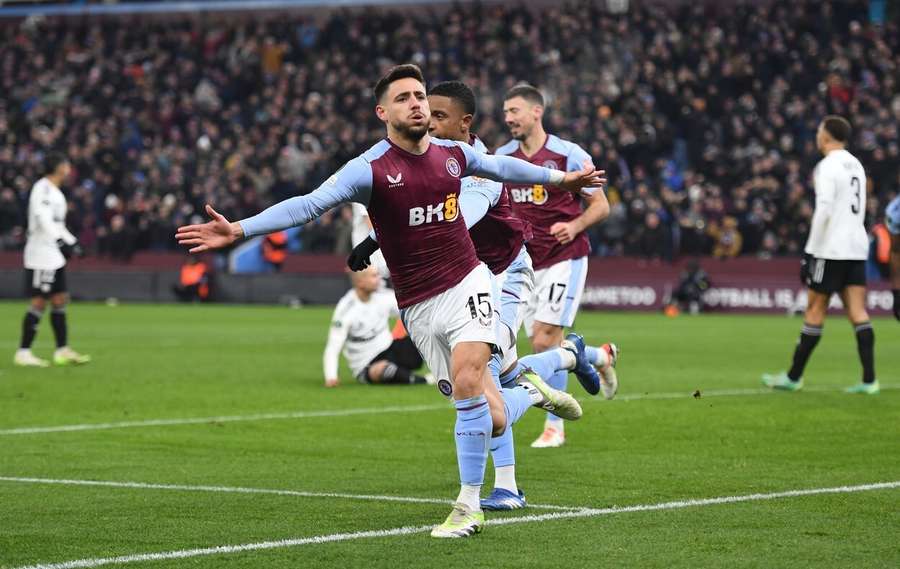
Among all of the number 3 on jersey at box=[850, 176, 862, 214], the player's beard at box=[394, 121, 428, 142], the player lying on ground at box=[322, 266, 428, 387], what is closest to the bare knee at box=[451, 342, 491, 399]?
the player's beard at box=[394, 121, 428, 142]

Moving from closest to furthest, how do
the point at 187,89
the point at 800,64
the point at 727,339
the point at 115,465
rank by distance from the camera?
the point at 115,465
the point at 727,339
the point at 800,64
the point at 187,89

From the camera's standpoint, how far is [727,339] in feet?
76.2

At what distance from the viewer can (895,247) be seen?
572 inches

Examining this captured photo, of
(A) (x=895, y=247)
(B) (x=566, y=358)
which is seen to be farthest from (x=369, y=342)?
(B) (x=566, y=358)

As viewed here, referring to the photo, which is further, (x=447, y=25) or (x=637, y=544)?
(x=447, y=25)

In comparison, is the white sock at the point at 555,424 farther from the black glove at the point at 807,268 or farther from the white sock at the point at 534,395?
the black glove at the point at 807,268

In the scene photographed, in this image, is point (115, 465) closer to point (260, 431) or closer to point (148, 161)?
point (260, 431)

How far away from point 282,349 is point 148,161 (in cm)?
2107

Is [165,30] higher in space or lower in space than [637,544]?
higher

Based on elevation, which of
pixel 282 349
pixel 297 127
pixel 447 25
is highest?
pixel 447 25

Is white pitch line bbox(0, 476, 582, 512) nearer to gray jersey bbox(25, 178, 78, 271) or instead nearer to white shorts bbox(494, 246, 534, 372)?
white shorts bbox(494, 246, 534, 372)

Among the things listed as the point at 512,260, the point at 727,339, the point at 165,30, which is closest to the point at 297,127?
the point at 165,30

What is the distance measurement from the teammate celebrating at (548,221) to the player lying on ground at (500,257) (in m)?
1.13

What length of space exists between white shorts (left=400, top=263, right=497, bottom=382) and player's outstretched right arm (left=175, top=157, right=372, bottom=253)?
0.64 metres
